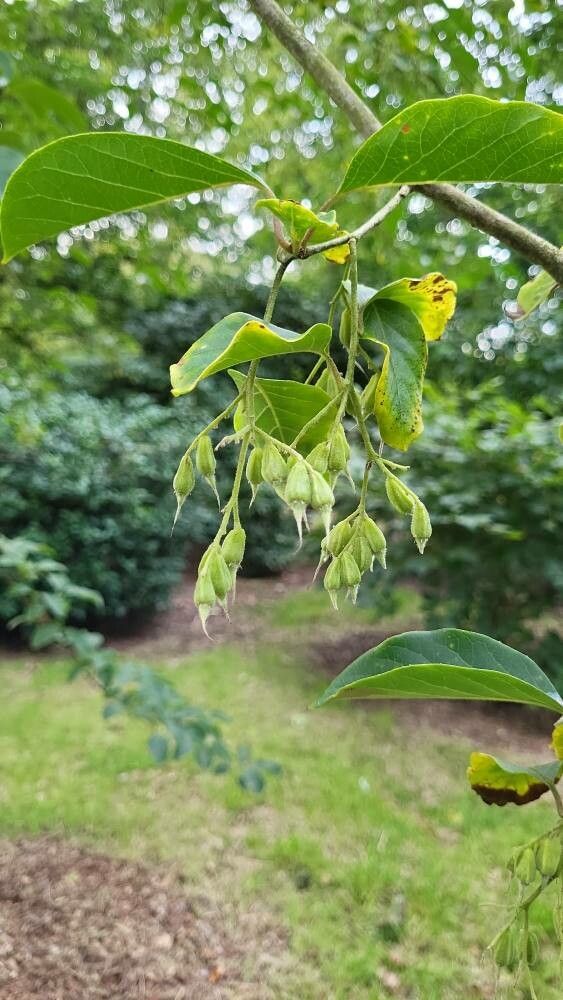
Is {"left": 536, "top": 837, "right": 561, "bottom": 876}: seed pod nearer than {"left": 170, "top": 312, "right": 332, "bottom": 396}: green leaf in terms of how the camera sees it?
No

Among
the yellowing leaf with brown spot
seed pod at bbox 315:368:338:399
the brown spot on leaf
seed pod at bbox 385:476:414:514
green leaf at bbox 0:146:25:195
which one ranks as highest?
green leaf at bbox 0:146:25:195

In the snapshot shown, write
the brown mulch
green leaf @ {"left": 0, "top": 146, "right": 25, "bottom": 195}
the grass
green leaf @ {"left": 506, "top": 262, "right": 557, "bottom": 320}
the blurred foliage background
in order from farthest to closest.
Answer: the blurred foliage background → the grass → the brown mulch → green leaf @ {"left": 0, "top": 146, "right": 25, "bottom": 195} → green leaf @ {"left": 506, "top": 262, "right": 557, "bottom": 320}

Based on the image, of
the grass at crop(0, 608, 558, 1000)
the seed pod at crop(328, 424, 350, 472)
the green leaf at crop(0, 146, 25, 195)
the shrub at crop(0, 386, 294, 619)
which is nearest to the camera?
the seed pod at crop(328, 424, 350, 472)

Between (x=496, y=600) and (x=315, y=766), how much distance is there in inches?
61.0

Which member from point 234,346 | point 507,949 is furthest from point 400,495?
point 507,949

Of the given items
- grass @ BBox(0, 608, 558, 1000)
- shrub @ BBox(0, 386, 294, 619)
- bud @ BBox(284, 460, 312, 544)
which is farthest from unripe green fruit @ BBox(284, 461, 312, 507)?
shrub @ BBox(0, 386, 294, 619)

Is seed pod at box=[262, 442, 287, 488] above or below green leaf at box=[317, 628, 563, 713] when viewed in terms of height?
above

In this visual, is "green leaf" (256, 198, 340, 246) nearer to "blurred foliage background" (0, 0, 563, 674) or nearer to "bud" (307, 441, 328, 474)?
"bud" (307, 441, 328, 474)

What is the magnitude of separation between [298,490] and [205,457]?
111 millimetres

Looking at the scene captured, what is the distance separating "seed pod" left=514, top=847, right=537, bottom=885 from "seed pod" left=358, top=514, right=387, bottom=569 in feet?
1.08

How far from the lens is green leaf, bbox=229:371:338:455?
0.59 meters

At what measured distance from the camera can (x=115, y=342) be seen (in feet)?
17.5

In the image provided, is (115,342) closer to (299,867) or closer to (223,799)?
(223,799)

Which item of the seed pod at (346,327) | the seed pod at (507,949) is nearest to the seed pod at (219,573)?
the seed pod at (346,327)
